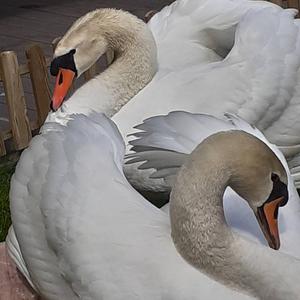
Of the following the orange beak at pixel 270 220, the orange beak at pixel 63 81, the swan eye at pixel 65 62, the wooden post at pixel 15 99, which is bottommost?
the wooden post at pixel 15 99

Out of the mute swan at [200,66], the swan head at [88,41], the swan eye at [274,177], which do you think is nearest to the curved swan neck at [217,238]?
the swan eye at [274,177]

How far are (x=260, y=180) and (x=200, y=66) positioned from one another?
1455 millimetres

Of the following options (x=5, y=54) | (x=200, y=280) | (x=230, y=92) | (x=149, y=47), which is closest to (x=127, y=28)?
(x=149, y=47)

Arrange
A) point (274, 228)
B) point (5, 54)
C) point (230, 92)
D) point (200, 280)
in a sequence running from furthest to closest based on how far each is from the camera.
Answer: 1. point (5, 54)
2. point (230, 92)
3. point (274, 228)
4. point (200, 280)

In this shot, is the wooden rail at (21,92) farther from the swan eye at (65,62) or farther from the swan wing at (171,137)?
the swan wing at (171,137)

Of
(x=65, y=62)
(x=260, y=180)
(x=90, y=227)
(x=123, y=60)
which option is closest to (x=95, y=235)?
(x=90, y=227)

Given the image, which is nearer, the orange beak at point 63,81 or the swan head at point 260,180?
the swan head at point 260,180

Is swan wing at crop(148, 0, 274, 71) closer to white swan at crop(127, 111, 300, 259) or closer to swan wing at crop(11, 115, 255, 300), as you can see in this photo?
white swan at crop(127, 111, 300, 259)

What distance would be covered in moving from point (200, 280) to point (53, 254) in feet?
1.77

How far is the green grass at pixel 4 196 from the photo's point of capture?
4.51m

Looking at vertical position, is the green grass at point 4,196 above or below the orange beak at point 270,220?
below

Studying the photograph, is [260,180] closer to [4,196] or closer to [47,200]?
[47,200]

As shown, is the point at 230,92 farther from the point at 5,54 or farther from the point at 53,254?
the point at 5,54

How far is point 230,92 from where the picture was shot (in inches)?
156
